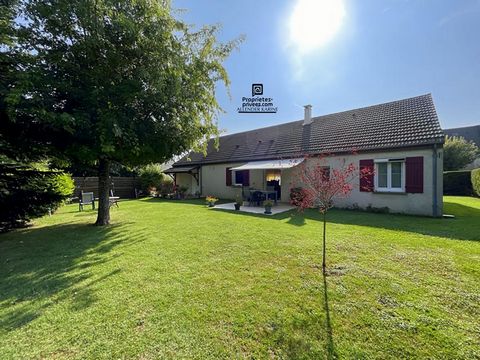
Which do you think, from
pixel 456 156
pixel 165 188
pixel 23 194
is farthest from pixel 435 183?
pixel 456 156

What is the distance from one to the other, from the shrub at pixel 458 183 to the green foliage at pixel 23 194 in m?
35.5

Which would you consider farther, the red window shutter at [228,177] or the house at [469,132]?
the house at [469,132]

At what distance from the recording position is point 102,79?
9273 millimetres

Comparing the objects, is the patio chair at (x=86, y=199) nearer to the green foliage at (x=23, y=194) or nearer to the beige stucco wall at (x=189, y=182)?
the green foliage at (x=23, y=194)

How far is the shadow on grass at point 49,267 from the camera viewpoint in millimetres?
4359

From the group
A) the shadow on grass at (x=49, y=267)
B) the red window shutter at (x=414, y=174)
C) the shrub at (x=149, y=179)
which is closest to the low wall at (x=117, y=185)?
the shrub at (x=149, y=179)

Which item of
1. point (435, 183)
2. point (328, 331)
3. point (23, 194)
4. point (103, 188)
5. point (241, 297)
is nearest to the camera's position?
point (328, 331)

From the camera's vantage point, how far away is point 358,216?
504 inches

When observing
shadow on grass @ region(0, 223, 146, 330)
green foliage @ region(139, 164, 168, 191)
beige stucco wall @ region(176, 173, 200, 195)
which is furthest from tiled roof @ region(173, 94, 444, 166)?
shadow on grass @ region(0, 223, 146, 330)

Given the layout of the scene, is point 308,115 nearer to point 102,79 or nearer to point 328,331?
point 102,79

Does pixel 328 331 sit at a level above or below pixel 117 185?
below

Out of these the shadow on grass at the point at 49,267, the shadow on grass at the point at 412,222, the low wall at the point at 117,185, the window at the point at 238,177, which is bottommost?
the shadow on grass at the point at 49,267

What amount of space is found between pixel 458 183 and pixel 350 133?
1753 centimetres

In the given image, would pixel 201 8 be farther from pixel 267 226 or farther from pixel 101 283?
pixel 101 283
